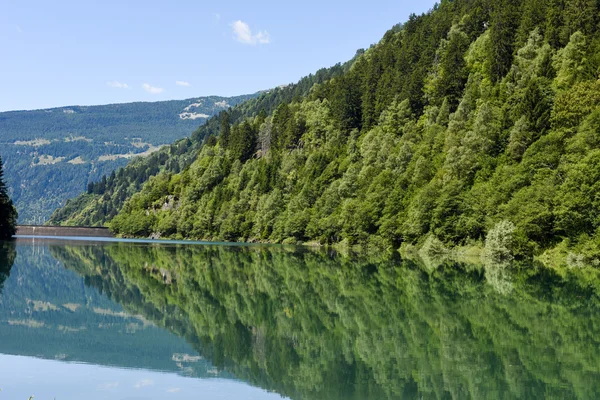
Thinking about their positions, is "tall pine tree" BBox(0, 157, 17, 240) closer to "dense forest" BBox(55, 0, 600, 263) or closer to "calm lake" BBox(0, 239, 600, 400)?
"dense forest" BBox(55, 0, 600, 263)

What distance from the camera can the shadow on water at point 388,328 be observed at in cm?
1869

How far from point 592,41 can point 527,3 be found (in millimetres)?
24195

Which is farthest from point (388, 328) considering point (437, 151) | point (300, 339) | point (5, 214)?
point (5, 214)

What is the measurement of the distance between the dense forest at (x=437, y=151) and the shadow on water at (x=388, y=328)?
21.4 m

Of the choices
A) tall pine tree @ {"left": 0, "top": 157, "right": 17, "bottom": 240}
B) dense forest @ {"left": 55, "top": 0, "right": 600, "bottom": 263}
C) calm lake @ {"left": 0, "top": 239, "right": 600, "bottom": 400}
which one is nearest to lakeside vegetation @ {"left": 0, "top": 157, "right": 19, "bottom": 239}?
tall pine tree @ {"left": 0, "top": 157, "right": 17, "bottom": 240}

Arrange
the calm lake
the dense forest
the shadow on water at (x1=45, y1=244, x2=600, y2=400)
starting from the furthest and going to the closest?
the dense forest < the shadow on water at (x1=45, y1=244, x2=600, y2=400) < the calm lake

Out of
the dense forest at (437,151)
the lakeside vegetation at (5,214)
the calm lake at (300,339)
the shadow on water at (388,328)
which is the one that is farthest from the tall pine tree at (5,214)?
the calm lake at (300,339)

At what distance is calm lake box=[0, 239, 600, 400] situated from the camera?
59.6 feet

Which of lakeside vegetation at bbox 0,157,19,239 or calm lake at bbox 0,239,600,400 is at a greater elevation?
calm lake at bbox 0,239,600,400

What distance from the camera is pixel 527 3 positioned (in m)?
115

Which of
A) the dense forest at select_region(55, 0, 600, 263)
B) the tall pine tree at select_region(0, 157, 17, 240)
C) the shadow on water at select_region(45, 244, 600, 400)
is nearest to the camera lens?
the shadow on water at select_region(45, 244, 600, 400)

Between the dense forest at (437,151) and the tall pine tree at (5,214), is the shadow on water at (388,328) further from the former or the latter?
the tall pine tree at (5,214)

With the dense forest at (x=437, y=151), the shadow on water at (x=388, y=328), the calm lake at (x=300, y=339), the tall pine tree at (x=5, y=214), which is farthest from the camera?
the tall pine tree at (x=5, y=214)

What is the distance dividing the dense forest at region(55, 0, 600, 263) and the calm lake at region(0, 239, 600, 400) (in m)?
27.0
